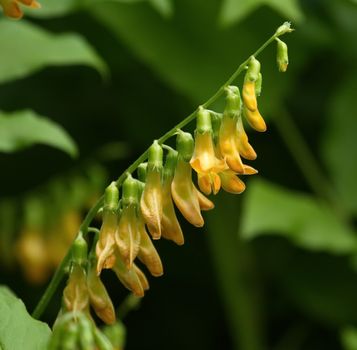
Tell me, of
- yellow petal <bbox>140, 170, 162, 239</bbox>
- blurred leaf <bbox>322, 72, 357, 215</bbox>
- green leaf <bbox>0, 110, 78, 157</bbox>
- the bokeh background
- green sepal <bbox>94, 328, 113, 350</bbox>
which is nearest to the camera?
green sepal <bbox>94, 328, 113, 350</bbox>

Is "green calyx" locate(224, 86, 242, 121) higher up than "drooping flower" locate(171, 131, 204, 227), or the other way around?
"green calyx" locate(224, 86, 242, 121)

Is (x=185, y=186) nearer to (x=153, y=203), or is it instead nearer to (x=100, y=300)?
(x=153, y=203)

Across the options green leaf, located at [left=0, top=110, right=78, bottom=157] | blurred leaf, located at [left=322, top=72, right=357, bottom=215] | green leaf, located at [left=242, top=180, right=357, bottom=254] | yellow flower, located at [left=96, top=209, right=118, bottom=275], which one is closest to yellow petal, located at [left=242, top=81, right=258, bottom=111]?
yellow flower, located at [left=96, top=209, right=118, bottom=275]

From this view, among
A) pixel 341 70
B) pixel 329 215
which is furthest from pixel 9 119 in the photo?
pixel 341 70

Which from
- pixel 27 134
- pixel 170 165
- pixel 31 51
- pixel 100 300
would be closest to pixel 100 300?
pixel 100 300

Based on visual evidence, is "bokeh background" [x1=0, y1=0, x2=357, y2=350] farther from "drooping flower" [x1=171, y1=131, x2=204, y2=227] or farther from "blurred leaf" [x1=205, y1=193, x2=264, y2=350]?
"drooping flower" [x1=171, y1=131, x2=204, y2=227]

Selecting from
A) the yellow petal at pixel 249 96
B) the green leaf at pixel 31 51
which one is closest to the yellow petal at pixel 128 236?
the yellow petal at pixel 249 96

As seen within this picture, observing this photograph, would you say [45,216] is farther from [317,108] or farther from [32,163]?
[317,108]
